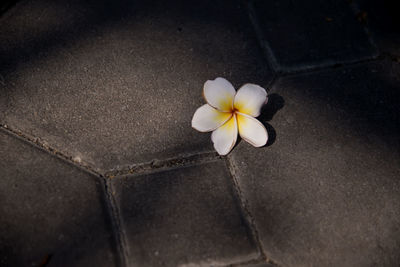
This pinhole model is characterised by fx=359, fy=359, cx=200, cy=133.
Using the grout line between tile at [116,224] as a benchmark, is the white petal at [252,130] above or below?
above

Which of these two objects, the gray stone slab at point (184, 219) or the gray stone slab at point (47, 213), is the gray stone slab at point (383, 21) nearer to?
the gray stone slab at point (184, 219)

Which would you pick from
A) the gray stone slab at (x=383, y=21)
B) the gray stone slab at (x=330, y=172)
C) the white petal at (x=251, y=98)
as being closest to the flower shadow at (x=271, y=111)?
the gray stone slab at (x=330, y=172)

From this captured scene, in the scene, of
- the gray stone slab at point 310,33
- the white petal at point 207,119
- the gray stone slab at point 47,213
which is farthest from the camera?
the gray stone slab at point 310,33

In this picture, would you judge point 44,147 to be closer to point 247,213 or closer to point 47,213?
point 47,213

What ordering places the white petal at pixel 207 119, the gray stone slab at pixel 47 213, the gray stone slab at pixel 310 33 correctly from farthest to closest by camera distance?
the gray stone slab at pixel 310 33
the white petal at pixel 207 119
the gray stone slab at pixel 47 213

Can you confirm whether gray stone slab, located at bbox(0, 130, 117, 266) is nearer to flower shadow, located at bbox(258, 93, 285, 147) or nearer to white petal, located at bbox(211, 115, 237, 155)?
white petal, located at bbox(211, 115, 237, 155)

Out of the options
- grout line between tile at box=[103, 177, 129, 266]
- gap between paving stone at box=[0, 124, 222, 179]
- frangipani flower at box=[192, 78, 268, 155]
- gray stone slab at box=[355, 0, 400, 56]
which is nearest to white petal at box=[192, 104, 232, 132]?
frangipani flower at box=[192, 78, 268, 155]
